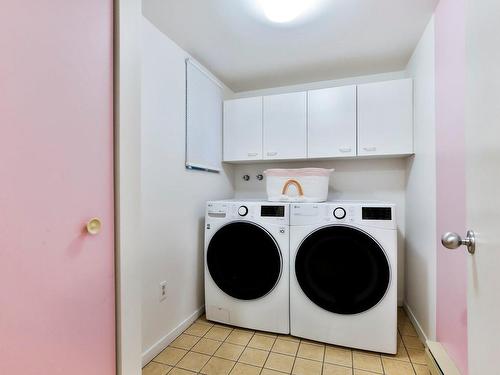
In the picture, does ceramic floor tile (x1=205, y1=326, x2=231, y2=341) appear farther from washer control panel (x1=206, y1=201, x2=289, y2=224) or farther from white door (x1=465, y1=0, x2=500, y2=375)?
white door (x1=465, y1=0, x2=500, y2=375)

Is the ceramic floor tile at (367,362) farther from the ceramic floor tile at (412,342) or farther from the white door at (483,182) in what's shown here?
the white door at (483,182)

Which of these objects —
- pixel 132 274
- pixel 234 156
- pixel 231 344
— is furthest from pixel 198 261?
pixel 132 274

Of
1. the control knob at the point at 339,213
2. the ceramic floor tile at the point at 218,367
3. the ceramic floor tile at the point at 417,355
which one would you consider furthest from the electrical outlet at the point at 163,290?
the ceramic floor tile at the point at 417,355

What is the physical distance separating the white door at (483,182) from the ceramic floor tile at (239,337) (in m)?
1.45

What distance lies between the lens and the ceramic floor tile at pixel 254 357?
5.40ft

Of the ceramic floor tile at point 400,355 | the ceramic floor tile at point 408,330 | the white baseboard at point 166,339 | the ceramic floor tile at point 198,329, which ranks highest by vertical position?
the white baseboard at point 166,339

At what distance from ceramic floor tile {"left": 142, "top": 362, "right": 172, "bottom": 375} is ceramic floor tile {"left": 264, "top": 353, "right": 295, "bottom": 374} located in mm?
608

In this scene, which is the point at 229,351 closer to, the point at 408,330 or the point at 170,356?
the point at 170,356

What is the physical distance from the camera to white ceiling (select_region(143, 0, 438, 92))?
1.57m

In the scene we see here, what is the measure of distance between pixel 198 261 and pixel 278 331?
841 mm

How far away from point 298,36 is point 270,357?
2.20 meters

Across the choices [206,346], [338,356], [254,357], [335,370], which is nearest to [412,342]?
[338,356]

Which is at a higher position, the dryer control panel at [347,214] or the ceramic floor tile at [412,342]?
the dryer control panel at [347,214]

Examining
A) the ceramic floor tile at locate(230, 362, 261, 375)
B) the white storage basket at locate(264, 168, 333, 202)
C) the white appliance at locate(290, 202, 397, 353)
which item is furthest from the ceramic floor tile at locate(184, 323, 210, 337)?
the white storage basket at locate(264, 168, 333, 202)
